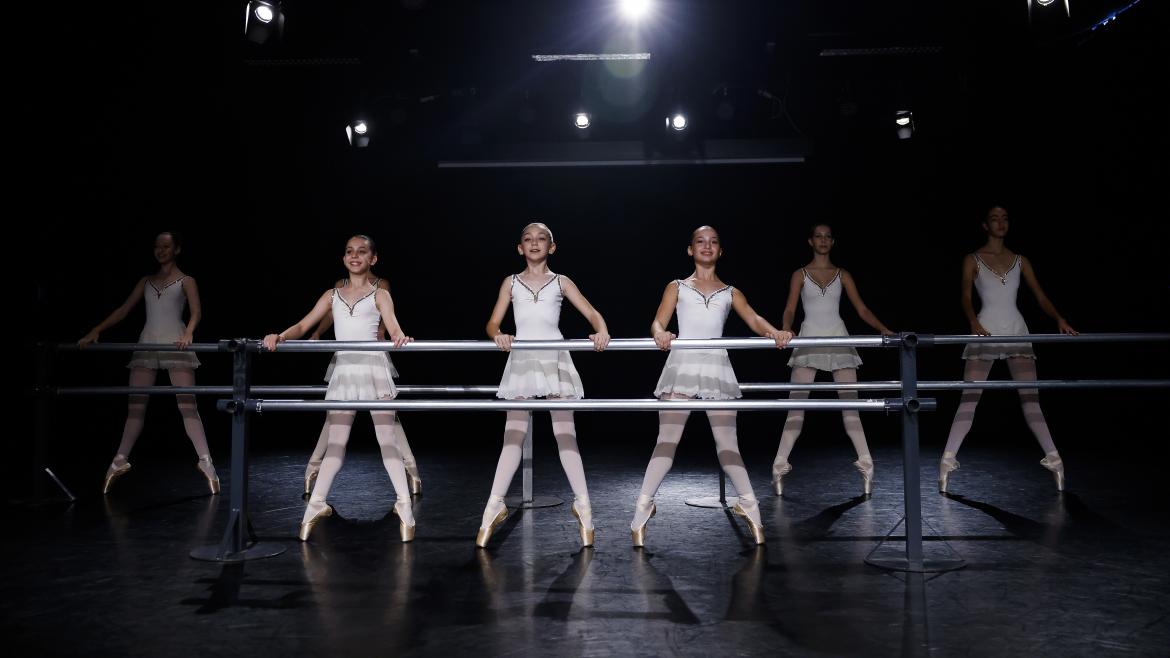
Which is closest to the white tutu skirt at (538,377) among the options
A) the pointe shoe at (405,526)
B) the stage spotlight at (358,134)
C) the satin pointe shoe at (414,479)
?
the pointe shoe at (405,526)

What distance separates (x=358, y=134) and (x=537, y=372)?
4.67 m

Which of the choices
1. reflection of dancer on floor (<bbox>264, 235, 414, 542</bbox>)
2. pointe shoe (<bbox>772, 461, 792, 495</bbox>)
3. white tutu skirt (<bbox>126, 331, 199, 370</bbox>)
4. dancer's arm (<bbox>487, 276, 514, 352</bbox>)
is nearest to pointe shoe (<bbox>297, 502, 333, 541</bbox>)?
reflection of dancer on floor (<bbox>264, 235, 414, 542</bbox>)

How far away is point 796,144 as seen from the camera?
7469 millimetres

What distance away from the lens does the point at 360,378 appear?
11.5 ft

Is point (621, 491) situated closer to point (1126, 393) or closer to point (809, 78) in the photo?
point (809, 78)

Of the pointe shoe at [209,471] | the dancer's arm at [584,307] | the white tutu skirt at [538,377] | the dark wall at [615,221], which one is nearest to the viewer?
the dancer's arm at [584,307]

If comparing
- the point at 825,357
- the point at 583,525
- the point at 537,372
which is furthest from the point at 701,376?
the point at 825,357

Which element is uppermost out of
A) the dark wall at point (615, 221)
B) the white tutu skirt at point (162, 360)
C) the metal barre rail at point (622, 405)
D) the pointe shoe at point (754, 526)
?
the dark wall at point (615, 221)

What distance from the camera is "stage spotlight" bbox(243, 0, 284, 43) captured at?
5184 mm

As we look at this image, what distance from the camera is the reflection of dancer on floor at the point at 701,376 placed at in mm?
3283

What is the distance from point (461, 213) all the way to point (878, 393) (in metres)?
4.64

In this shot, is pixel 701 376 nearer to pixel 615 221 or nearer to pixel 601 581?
pixel 601 581

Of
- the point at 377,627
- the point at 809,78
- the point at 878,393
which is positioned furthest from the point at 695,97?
the point at 377,627

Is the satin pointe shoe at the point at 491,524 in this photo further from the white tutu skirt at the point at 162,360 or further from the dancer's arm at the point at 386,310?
the white tutu skirt at the point at 162,360
